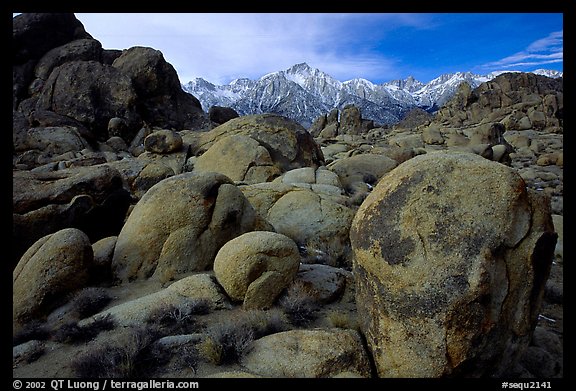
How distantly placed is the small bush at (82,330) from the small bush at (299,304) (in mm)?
3114

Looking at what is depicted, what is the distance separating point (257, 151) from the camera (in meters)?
16.6

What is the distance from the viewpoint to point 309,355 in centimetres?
470

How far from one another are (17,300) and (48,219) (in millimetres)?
3615

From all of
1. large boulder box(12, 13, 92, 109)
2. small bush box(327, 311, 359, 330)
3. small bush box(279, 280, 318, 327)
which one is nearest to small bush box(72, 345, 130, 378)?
small bush box(279, 280, 318, 327)

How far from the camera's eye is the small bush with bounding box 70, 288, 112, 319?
661 cm

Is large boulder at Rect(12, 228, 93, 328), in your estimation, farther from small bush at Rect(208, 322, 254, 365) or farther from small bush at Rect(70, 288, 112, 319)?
small bush at Rect(208, 322, 254, 365)

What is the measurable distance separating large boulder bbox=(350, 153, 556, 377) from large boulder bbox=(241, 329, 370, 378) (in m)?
0.29

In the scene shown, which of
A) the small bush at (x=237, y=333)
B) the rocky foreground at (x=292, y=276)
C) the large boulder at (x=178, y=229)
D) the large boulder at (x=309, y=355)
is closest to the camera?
the rocky foreground at (x=292, y=276)

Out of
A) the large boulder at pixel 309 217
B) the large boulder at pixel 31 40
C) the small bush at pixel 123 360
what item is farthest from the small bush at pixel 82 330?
the large boulder at pixel 31 40

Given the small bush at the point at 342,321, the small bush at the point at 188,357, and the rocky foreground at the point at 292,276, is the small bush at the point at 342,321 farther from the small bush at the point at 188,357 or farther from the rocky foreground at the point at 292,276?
the small bush at the point at 188,357

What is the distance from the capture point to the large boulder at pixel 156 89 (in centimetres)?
3506

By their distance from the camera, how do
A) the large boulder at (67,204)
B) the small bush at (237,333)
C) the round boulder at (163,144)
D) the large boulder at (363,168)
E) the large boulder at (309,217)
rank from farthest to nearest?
the round boulder at (163,144) < the large boulder at (363,168) < the large boulder at (309,217) < the large boulder at (67,204) < the small bush at (237,333)

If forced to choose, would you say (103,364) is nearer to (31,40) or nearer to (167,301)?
(167,301)

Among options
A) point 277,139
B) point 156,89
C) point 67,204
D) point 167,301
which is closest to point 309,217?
point 167,301
